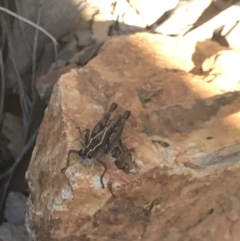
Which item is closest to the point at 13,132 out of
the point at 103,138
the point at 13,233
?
the point at 13,233

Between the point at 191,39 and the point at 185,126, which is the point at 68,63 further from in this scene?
the point at 185,126

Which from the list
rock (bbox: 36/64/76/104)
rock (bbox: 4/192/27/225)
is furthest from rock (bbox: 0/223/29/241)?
rock (bbox: 36/64/76/104)

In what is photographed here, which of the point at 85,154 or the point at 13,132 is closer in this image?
the point at 85,154

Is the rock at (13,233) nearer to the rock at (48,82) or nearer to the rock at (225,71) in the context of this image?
the rock at (48,82)

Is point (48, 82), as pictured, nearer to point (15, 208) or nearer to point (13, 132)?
point (13, 132)

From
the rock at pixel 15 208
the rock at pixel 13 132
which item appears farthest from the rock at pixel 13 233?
the rock at pixel 13 132

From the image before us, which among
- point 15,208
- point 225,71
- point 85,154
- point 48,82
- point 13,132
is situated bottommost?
point 15,208
